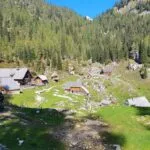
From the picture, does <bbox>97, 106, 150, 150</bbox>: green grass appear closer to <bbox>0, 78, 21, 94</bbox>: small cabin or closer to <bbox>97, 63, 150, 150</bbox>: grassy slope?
<bbox>97, 63, 150, 150</bbox>: grassy slope

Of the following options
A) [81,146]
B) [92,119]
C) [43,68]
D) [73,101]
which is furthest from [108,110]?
[43,68]

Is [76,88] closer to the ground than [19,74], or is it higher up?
closer to the ground

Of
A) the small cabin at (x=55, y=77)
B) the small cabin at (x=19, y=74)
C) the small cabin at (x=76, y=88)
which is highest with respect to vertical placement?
the small cabin at (x=19, y=74)

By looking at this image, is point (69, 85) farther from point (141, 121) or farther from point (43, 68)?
point (141, 121)

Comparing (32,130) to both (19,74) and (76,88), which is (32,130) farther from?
(19,74)

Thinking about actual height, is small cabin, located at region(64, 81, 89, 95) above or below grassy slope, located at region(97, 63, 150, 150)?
below

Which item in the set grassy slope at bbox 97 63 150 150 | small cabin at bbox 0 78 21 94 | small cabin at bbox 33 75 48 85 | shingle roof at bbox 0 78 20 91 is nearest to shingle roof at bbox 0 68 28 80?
small cabin at bbox 33 75 48 85

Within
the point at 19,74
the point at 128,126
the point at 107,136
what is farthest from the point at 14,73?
the point at 107,136

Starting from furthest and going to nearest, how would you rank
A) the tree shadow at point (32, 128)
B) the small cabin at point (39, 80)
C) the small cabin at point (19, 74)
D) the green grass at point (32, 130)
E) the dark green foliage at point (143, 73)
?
the dark green foliage at point (143, 73) < the small cabin at point (39, 80) < the small cabin at point (19, 74) < the tree shadow at point (32, 128) < the green grass at point (32, 130)

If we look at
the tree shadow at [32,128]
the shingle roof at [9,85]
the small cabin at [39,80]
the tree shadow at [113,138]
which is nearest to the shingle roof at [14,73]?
the small cabin at [39,80]

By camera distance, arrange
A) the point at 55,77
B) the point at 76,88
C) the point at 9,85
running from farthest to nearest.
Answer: the point at 55,77 → the point at 76,88 → the point at 9,85

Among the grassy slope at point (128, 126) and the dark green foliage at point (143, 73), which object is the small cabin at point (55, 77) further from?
the grassy slope at point (128, 126)

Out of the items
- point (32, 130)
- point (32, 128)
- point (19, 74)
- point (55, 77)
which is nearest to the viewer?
point (32, 130)

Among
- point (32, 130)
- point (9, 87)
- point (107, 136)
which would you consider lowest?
point (9, 87)
